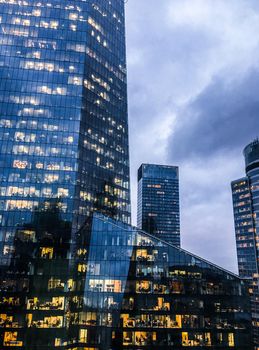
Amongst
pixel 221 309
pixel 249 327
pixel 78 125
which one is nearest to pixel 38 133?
pixel 78 125

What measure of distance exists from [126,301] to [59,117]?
69197mm

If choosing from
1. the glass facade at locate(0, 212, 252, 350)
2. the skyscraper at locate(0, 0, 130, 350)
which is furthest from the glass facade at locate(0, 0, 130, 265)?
the glass facade at locate(0, 212, 252, 350)

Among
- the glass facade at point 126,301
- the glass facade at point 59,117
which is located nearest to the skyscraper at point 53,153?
the glass facade at point 59,117

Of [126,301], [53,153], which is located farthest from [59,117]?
[126,301]

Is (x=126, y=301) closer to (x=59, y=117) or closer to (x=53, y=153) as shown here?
(x=53, y=153)

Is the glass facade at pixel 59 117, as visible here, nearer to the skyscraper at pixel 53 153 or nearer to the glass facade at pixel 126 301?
the skyscraper at pixel 53 153

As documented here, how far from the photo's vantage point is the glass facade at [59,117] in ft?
339

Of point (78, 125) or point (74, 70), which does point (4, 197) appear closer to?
point (78, 125)

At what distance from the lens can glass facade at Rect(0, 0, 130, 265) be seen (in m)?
103

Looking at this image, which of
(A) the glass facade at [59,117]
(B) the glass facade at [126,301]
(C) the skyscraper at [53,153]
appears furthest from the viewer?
(A) the glass facade at [59,117]

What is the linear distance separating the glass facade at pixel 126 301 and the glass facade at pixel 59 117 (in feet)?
55.3

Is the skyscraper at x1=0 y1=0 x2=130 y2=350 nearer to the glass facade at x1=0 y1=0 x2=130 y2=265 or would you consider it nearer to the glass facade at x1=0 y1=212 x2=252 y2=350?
the glass facade at x1=0 y1=0 x2=130 y2=265

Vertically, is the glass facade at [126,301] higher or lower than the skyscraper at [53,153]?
lower

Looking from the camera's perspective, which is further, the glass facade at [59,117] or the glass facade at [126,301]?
the glass facade at [59,117]
